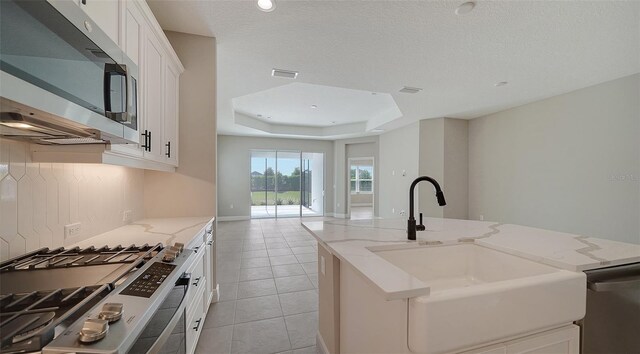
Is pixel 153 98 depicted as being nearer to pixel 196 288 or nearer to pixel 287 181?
pixel 196 288

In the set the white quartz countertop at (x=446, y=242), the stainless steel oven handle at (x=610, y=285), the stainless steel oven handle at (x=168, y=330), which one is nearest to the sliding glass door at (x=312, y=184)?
the white quartz countertop at (x=446, y=242)

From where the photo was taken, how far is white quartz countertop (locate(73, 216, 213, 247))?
1.53 meters

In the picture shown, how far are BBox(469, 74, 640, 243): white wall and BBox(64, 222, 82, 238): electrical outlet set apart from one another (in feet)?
19.3

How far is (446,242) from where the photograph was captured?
1436 millimetres

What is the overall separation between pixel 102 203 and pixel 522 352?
2.49 meters

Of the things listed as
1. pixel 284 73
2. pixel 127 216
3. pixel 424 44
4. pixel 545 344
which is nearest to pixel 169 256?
pixel 127 216

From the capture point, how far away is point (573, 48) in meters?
2.58

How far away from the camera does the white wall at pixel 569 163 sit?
3270 millimetres

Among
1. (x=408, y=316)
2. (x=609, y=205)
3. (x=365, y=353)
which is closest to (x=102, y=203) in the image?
(x=365, y=353)

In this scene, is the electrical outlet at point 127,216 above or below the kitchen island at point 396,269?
above

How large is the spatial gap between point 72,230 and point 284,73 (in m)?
2.65

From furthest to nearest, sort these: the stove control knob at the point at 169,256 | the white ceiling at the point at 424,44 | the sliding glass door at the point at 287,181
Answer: the sliding glass door at the point at 287,181, the white ceiling at the point at 424,44, the stove control knob at the point at 169,256

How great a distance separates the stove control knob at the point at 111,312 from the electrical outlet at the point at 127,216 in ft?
5.33

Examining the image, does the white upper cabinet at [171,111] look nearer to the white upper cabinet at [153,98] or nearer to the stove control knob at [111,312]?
the white upper cabinet at [153,98]
